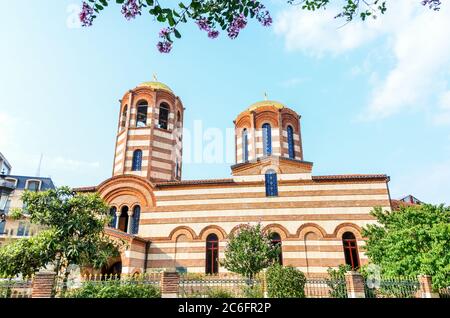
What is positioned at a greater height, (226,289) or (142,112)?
(142,112)

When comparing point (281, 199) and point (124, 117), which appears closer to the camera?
point (281, 199)

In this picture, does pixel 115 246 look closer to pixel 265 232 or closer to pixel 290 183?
pixel 265 232

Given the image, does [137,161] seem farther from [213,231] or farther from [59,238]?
[59,238]

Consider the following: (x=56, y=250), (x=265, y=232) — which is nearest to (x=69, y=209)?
(x=56, y=250)

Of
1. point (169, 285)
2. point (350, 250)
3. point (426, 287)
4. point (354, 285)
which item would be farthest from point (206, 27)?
point (350, 250)

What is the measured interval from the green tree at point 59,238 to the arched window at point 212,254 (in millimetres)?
5945

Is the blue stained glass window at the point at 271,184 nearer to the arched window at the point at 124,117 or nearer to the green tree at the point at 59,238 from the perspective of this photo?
the green tree at the point at 59,238

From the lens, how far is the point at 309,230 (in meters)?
17.7

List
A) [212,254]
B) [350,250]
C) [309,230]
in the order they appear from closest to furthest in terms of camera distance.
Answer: [350,250], [309,230], [212,254]

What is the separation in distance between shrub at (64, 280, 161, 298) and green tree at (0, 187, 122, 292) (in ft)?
9.74

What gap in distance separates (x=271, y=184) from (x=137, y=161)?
976 cm

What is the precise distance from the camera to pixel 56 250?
42.2 feet
